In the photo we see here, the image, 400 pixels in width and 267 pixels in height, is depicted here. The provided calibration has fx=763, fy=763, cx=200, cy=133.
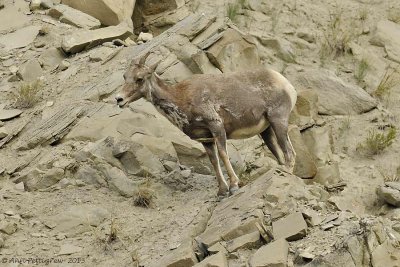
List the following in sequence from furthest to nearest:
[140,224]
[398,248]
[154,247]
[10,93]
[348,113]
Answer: [348,113] → [10,93] → [140,224] → [154,247] → [398,248]

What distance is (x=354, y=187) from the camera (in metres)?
13.3

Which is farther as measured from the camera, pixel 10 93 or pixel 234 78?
pixel 10 93

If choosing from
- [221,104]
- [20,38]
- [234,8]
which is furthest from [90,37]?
[221,104]

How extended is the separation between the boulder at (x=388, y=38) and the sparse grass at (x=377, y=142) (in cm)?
321

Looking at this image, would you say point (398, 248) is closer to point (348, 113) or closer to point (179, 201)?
point (179, 201)

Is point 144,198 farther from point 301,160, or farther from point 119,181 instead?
point 301,160

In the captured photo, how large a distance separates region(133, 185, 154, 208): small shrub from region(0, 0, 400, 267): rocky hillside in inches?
0.7

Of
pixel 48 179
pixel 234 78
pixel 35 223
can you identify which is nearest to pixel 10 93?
pixel 48 179

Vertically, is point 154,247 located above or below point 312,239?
below

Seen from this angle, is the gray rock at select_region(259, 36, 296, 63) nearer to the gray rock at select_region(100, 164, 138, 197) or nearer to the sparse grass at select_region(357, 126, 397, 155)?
the sparse grass at select_region(357, 126, 397, 155)

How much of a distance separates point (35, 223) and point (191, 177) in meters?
2.52

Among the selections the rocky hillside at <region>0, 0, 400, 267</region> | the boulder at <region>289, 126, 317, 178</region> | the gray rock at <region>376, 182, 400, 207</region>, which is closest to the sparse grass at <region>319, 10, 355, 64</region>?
the rocky hillside at <region>0, 0, 400, 267</region>

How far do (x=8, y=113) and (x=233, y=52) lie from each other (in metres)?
4.13

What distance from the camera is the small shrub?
11086mm
